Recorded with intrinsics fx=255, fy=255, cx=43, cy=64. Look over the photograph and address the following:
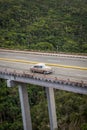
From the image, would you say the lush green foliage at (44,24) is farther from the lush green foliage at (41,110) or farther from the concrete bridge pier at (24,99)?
the concrete bridge pier at (24,99)

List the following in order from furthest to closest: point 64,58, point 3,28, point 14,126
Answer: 1. point 3,28
2. point 14,126
3. point 64,58

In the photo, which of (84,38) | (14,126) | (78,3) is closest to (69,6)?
(78,3)

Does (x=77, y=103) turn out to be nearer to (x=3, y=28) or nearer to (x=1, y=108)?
(x=1, y=108)

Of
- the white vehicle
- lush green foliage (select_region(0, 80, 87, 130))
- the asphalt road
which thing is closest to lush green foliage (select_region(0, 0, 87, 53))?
lush green foliage (select_region(0, 80, 87, 130))

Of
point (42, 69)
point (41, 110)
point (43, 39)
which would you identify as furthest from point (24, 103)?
point (43, 39)

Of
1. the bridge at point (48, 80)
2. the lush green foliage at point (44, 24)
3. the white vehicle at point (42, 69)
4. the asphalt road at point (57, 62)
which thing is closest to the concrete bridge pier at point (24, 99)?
the bridge at point (48, 80)

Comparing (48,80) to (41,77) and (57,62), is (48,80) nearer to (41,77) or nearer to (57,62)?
(41,77)

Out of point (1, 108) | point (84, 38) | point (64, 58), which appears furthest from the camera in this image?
point (84, 38)
